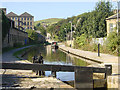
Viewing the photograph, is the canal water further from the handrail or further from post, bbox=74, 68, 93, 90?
post, bbox=74, 68, 93, 90

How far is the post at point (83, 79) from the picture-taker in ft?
29.6

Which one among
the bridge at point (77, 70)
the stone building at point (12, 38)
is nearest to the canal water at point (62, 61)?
the bridge at point (77, 70)

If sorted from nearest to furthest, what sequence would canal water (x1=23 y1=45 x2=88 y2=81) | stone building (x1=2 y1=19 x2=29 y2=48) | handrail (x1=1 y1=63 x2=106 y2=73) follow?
handrail (x1=1 y1=63 x2=106 y2=73) < canal water (x1=23 y1=45 x2=88 y2=81) < stone building (x1=2 y1=19 x2=29 y2=48)

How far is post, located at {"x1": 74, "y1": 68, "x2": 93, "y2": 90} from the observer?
9008 mm

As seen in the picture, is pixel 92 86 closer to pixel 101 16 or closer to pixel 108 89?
pixel 108 89

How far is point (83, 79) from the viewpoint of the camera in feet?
29.7

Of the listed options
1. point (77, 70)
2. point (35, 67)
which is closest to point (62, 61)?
point (35, 67)

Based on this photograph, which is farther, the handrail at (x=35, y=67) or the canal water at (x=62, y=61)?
the canal water at (x=62, y=61)

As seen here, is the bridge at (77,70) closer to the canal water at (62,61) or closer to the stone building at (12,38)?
the canal water at (62,61)

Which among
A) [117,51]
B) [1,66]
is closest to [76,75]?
[1,66]

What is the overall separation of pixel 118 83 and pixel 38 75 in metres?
4.08

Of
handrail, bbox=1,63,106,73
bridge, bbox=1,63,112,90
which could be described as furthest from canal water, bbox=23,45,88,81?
bridge, bbox=1,63,112,90

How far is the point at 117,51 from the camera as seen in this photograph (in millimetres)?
22344

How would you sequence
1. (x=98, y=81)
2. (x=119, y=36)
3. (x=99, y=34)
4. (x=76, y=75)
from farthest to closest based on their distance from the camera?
(x=99, y=34), (x=119, y=36), (x=98, y=81), (x=76, y=75)
